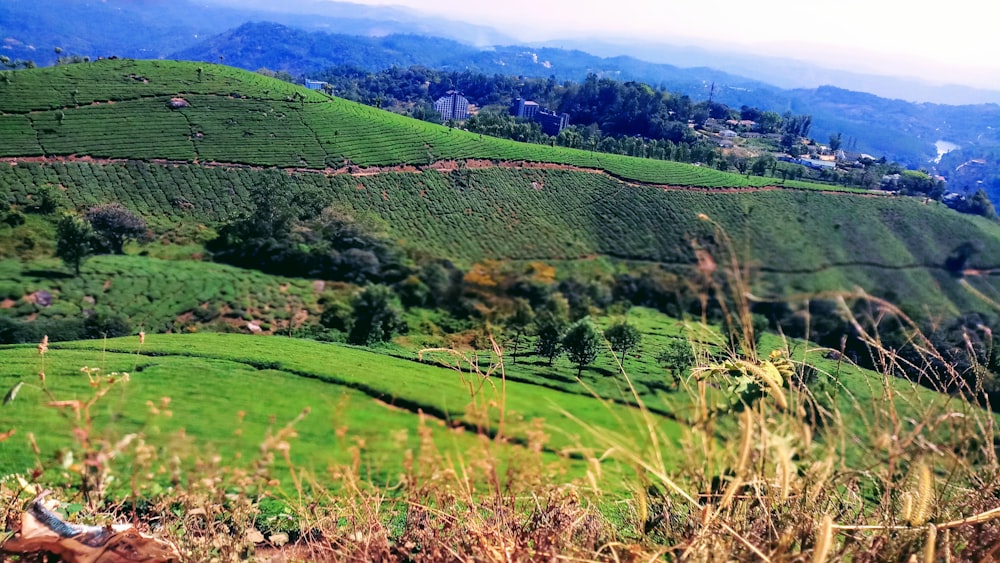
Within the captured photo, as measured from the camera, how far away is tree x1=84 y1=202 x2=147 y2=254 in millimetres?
27577

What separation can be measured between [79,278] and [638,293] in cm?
2350

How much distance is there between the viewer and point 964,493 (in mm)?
2502

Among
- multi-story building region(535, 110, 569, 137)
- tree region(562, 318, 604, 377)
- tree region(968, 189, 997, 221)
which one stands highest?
multi-story building region(535, 110, 569, 137)

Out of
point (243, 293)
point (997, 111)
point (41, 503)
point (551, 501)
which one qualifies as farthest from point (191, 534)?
point (997, 111)

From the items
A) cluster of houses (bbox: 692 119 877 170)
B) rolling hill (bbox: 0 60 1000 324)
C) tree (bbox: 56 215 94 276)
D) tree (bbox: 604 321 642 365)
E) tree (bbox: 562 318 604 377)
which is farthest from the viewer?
cluster of houses (bbox: 692 119 877 170)

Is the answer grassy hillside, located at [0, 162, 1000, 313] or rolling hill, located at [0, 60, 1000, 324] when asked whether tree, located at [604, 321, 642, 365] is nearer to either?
rolling hill, located at [0, 60, 1000, 324]

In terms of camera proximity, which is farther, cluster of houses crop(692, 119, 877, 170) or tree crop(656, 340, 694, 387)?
A: cluster of houses crop(692, 119, 877, 170)

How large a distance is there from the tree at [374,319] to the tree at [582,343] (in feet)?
26.7

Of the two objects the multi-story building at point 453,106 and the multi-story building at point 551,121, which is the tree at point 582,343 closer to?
the multi-story building at point 551,121

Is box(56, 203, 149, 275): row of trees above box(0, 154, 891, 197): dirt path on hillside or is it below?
below

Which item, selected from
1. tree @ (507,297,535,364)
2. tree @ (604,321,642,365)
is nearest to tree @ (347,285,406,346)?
tree @ (507,297,535,364)

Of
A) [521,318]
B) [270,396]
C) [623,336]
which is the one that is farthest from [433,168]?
[270,396]

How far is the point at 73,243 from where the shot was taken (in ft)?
77.9

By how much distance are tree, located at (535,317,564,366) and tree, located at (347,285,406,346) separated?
6.71 meters
